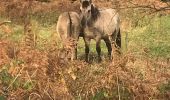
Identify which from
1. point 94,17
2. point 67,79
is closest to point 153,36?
point 94,17

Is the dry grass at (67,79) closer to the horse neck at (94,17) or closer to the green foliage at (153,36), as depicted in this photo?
the horse neck at (94,17)

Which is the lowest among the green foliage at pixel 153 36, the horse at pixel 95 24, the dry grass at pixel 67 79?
the green foliage at pixel 153 36

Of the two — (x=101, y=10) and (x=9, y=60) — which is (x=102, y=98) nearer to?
(x=9, y=60)

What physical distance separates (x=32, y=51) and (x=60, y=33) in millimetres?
6421

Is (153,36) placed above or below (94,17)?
below

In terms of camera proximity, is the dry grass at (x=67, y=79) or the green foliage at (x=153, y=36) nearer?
the dry grass at (x=67, y=79)

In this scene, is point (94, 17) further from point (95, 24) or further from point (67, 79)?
point (67, 79)

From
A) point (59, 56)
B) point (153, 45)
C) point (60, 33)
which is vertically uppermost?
point (59, 56)

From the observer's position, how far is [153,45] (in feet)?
58.8

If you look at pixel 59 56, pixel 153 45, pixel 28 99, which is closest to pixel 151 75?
pixel 59 56

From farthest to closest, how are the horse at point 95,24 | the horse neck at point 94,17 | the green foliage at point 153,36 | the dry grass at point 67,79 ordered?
the green foliage at point 153,36 < the horse neck at point 94,17 < the horse at point 95,24 < the dry grass at point 67,79

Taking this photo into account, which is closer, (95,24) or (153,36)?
(95,24)

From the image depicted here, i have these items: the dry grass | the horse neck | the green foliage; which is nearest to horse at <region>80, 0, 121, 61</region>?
→ the horse neck

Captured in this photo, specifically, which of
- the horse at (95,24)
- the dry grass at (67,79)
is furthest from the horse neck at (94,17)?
the dry grass at (67,79)
